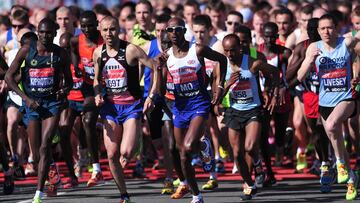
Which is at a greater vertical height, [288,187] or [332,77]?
[332,77]

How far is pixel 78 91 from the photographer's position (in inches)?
705

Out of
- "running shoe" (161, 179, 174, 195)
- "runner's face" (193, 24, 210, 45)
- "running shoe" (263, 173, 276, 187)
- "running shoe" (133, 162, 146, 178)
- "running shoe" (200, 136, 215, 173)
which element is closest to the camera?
"running shoe" (200, 136, 215, 173)

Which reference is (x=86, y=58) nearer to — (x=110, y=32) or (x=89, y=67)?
(x=89, y=67)

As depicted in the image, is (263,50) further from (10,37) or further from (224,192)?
(10,37)

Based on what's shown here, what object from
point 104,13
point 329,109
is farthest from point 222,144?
point 104,13

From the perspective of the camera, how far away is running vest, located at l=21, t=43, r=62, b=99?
15672mm

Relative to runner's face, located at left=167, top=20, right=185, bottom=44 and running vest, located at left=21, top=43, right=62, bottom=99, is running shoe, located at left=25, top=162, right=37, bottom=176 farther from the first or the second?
runner's face, located at left=167, top=20, right=185, bottom=44

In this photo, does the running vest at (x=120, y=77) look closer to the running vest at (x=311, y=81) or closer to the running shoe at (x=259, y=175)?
the running shoe at (x=259, y=175)

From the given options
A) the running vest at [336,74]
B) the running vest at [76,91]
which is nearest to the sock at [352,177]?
the running vest at [336,74]

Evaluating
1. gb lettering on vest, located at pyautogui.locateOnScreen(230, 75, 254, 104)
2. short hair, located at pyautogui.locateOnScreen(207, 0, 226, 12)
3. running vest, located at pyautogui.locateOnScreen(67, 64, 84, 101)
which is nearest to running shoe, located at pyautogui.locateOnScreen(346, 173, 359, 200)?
gb lettering on vest, located at pyautogui.locateOnScreen(230, 75, 254, 104)

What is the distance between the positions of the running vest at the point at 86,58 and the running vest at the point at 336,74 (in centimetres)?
318

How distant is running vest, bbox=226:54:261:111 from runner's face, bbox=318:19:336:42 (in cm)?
99

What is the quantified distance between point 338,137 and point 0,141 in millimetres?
4299

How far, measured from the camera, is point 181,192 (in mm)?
15812
